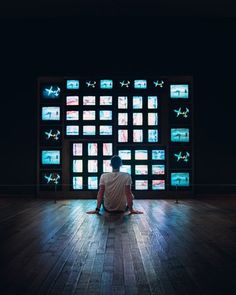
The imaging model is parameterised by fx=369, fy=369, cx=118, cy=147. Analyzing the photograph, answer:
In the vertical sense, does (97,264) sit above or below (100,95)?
below

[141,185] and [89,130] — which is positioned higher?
[89,130]

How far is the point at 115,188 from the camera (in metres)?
6.43

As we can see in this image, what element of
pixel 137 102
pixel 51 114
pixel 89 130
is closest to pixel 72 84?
pixel 51 114

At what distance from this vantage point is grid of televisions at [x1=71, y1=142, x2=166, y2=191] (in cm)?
1017

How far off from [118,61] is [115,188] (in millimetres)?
5232

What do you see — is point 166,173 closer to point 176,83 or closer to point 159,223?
point 176,83

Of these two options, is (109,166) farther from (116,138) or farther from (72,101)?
(72,101)

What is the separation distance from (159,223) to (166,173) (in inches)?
180

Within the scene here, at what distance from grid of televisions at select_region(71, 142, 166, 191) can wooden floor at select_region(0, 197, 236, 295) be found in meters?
3.93

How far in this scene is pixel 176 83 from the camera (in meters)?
10.4

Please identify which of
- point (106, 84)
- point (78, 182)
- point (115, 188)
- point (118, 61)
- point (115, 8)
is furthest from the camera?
point (118, 61)

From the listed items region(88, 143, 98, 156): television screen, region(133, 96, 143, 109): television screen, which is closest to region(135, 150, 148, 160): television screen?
region(88, 143, 98, 156): television screen
